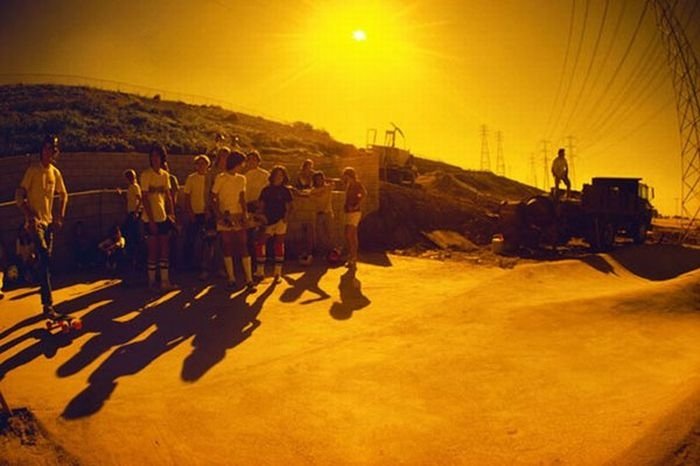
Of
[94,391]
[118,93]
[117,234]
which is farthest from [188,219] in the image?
[118,93]

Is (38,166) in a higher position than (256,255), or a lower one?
higher

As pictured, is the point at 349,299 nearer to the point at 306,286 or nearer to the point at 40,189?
the point at 306,286

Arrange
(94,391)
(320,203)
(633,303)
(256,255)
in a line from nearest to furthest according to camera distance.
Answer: (94,391)
(633,303)
(256,255)
(320,203)

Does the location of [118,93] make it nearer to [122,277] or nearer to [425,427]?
[122,277]

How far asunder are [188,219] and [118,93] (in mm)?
39453

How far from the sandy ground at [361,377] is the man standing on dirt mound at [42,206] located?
505 millimetres

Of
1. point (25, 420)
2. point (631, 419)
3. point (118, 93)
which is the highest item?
point (118, 93)

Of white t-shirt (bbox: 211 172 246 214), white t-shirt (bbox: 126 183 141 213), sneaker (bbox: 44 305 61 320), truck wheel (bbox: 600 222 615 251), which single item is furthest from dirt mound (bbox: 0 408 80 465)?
truck wheel (bbox: 600 222 615 251)

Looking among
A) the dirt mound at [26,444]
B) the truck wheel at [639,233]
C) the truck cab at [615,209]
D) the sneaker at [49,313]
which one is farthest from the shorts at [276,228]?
the truck wheel at [639,233]

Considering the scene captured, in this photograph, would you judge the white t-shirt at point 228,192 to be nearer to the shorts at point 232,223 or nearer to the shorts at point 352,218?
the shorts at point 232,223

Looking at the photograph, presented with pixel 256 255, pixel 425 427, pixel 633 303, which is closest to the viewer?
pixel 425 427

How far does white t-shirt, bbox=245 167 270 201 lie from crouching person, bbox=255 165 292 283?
0.59 metres

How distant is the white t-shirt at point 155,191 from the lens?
298 inches

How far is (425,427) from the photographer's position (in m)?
3.58
